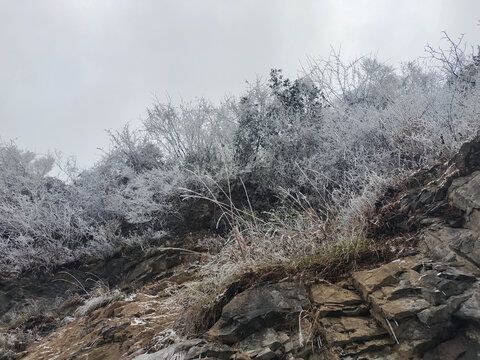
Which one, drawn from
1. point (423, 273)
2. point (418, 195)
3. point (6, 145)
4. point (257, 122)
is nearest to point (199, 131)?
point (257, 122)

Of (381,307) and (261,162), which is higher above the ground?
(261,162)

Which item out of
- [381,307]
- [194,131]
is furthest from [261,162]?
[381,307]

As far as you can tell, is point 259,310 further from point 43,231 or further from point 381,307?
point 43,231

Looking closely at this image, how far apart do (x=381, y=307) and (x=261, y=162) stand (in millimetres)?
5315

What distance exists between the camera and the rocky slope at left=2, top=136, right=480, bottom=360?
212 cm

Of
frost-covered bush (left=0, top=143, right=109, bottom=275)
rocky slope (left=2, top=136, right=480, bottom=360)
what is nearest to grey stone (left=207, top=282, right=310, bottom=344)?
rocky slope (left=2, top=136, right=480, bottom=360)

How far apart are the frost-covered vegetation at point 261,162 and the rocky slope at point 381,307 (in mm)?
488

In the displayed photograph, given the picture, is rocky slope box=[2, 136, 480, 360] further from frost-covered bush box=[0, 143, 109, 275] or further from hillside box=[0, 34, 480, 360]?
frost-covered bush box=[0, 143, 109, 275]

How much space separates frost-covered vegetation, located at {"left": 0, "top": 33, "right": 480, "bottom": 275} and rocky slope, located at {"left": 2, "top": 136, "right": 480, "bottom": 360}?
1.60ft

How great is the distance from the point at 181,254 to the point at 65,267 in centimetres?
312

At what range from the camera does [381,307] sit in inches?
90.8

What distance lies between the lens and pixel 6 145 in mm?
12430

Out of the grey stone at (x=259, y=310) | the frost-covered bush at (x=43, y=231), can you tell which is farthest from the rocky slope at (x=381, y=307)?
the frost-covered bush at (x=43, y=231)

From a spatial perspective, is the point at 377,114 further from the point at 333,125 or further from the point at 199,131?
the point at 199,131
